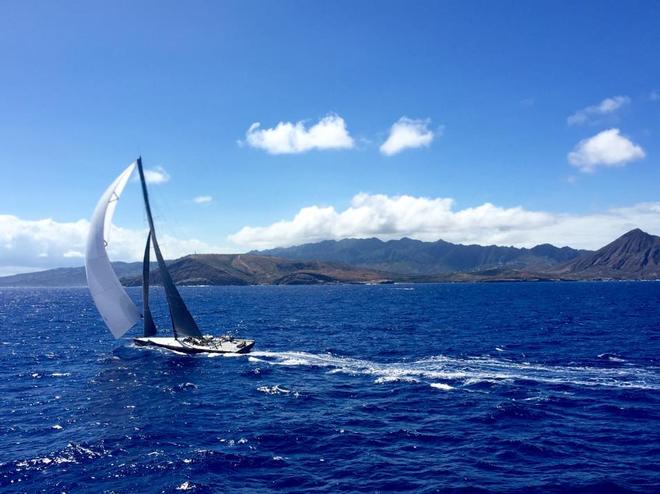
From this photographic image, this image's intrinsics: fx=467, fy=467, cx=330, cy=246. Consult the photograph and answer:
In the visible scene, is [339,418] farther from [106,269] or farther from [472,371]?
[106,269]

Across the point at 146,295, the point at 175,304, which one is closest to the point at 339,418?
the point at 175,304

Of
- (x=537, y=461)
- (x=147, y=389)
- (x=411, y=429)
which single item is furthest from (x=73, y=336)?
(x=537, y=461)

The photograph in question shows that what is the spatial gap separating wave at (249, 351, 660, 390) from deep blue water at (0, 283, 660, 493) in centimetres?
27

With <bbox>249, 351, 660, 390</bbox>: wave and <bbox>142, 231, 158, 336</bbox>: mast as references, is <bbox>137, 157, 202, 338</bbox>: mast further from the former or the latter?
<bbox>249, 351, 660, 390</bbox>: wave

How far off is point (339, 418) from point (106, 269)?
133 ft

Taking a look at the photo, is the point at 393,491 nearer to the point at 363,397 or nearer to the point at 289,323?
the point at 363,397

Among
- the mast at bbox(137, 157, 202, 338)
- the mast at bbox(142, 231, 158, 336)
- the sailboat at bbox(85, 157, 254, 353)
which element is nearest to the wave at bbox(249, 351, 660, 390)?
the sailboat at bbox(85, 157, 254, 353)

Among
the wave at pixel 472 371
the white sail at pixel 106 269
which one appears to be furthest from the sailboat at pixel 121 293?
the wave at pixel 472 371

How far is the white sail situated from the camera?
61.8 m

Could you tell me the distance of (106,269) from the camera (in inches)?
2493

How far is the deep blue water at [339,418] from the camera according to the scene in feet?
97.0

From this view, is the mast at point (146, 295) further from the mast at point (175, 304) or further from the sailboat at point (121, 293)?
the mast at point (175, 304)

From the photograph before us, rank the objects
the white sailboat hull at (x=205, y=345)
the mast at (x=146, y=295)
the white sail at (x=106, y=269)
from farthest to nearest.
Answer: the mast at (x=146, y=295), the white sailboat hull at (x=205, y=345), the white sail at (x=106, y=269)

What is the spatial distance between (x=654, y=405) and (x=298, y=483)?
34.6 metres
